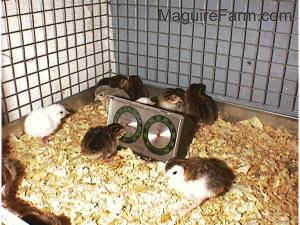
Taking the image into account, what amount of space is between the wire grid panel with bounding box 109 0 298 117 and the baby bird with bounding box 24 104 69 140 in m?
1.03

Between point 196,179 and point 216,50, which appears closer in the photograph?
point 196,179

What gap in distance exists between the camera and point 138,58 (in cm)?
329

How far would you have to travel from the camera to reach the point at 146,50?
3.22 meters

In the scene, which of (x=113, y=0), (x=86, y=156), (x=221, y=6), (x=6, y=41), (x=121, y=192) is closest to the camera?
(x=121, y=192)

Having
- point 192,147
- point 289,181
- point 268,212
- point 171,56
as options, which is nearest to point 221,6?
point 171,56

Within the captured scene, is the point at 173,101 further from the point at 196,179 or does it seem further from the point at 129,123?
the point at 196,179

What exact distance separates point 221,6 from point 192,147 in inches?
42.7

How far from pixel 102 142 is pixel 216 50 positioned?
1.26 meters

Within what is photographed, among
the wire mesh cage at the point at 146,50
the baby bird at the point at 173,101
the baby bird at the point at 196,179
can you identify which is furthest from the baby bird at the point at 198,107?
the baby bird at the point at 196,179

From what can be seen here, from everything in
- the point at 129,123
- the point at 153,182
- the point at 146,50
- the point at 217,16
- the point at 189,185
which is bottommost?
the point at 153,182

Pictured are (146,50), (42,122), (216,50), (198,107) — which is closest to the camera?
(42,122)

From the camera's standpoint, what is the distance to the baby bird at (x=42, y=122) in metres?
2.46

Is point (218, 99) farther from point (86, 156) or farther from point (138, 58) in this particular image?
point (86, 156)

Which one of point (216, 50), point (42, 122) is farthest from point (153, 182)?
point (216, 50)
